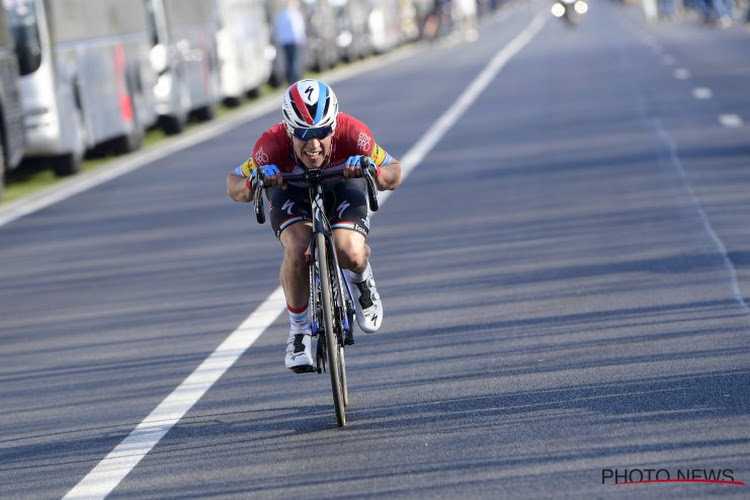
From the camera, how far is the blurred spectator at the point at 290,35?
121 ft

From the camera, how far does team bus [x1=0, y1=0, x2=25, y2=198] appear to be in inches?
737

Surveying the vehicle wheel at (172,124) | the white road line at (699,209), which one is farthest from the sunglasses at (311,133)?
the vehicle wheel at (172,124)

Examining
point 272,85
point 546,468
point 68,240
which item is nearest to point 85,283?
point 68,240

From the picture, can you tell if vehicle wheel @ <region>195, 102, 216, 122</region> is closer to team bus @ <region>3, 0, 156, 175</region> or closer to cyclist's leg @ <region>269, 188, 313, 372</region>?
team bus @ <region>3, 0, 156, 175</region>

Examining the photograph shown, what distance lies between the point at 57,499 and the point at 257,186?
161 cm

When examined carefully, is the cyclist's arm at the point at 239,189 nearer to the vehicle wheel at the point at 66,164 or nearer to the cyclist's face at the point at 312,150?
the cyclist's face at the point at 312,150

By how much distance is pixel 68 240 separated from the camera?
15680mm

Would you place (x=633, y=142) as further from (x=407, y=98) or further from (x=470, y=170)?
(x=407, y=98)

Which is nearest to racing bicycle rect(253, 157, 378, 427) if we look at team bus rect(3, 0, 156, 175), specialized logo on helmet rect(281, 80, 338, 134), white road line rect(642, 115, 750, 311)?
specialized logo on helmet rect(281, 80, 338, 134)

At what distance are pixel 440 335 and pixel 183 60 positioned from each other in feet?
63.1

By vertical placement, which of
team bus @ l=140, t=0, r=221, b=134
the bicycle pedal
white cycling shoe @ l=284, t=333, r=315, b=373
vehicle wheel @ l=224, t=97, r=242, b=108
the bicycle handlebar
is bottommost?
vehicle wheel @ l=224, t=97, r=242, b=108

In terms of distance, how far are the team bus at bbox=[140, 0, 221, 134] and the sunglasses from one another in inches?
764

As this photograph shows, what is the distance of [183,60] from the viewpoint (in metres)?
28.2

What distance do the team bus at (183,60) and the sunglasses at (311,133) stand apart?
19406mm
